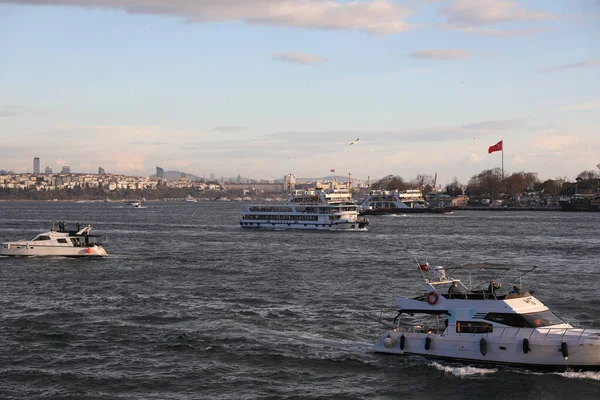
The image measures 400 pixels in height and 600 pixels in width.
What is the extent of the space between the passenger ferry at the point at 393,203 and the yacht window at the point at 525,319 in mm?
152773

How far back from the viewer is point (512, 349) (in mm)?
24578

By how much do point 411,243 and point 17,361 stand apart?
58525 mm

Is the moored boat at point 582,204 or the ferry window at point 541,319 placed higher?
the moored boat at point 582,204

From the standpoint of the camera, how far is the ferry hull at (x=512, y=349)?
23750mm

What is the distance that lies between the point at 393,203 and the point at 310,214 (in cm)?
8676

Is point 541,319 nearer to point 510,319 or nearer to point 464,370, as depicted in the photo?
point 510,319

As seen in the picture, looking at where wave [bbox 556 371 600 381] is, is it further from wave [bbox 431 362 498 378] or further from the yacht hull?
the yacht hull

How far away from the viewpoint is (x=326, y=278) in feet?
161

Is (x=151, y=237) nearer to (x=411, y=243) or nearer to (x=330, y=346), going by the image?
(x=411, y=243)

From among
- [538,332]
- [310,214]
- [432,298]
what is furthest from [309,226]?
[538,332]

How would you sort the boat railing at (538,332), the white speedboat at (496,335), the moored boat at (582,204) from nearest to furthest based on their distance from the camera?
the white speedboat at (496,335) < the boat railing at (538,332) < the moored boat at (582,204)

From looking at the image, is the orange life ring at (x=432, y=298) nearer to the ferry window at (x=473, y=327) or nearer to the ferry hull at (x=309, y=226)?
the ferry window at (x=473, y=327)

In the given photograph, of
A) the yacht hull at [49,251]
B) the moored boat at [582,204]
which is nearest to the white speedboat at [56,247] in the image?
the yacht hull at [49,251]

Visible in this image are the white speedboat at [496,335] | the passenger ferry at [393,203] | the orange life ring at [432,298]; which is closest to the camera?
the white speedboat at [496,335]
